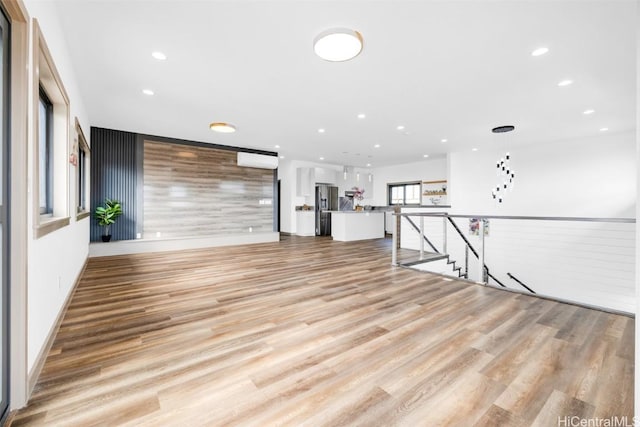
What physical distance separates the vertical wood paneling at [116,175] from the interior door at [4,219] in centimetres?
550

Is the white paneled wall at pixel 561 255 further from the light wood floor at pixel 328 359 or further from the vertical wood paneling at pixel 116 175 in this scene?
the vertical wood paneling at pixel 116 175

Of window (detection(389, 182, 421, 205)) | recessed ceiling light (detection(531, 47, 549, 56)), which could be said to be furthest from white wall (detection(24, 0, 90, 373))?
window (detection(389, 182, 421, 205))

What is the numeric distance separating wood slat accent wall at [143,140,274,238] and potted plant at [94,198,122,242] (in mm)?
649

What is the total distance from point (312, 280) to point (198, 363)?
2.21 meters

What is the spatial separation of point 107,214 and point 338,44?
589 centimetres

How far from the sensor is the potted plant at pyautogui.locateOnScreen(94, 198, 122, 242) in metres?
5.70

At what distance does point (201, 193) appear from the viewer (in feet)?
23.7

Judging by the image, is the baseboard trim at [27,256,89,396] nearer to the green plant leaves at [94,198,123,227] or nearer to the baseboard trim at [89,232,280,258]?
the baseboard trim at [89,232,280,258]

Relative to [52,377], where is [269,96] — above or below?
above

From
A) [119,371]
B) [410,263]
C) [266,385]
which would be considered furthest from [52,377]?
[410,263]

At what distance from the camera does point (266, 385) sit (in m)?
1.60

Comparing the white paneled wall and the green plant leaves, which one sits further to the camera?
the green plant leaves

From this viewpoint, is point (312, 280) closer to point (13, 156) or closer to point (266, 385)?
point (266, 385)

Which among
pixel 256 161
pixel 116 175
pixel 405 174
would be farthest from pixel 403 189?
pixel 116 175
